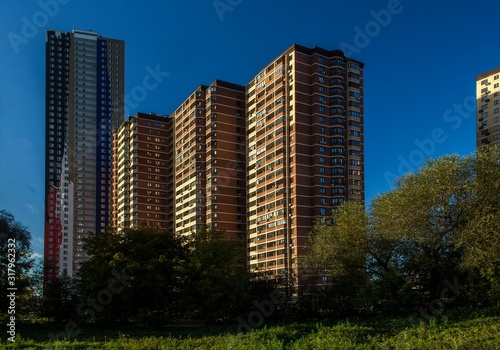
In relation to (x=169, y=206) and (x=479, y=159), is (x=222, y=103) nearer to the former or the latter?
(x=169, y=206)

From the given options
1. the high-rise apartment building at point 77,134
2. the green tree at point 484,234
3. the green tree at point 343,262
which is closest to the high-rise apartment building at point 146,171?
the high-rise apartment building at point 77,134

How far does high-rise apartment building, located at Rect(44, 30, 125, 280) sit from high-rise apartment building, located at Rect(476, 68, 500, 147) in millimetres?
101567

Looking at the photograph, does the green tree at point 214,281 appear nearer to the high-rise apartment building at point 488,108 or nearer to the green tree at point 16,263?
the green tree at point 16,263

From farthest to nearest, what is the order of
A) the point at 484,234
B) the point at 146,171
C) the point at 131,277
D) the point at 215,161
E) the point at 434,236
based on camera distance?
the point at 146,171
the point at 215,161
the point at 131,277
the point at 434,236
the point at 484,234

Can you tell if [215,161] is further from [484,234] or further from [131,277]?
[484,234]

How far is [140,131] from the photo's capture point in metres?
115

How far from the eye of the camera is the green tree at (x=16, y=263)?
34969 millimetres

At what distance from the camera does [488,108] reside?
103 m

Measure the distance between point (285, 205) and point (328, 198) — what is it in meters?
7.55

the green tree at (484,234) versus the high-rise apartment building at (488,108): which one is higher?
the high-rise apartment building at (488,108)

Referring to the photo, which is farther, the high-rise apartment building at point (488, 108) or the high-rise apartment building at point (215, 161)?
the high-rise apartment building at point (488, 108)

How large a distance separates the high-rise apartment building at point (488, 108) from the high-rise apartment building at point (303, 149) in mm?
34748

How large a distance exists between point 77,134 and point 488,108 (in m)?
111

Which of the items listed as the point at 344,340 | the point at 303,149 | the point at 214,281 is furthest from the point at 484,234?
the point at 303,149
